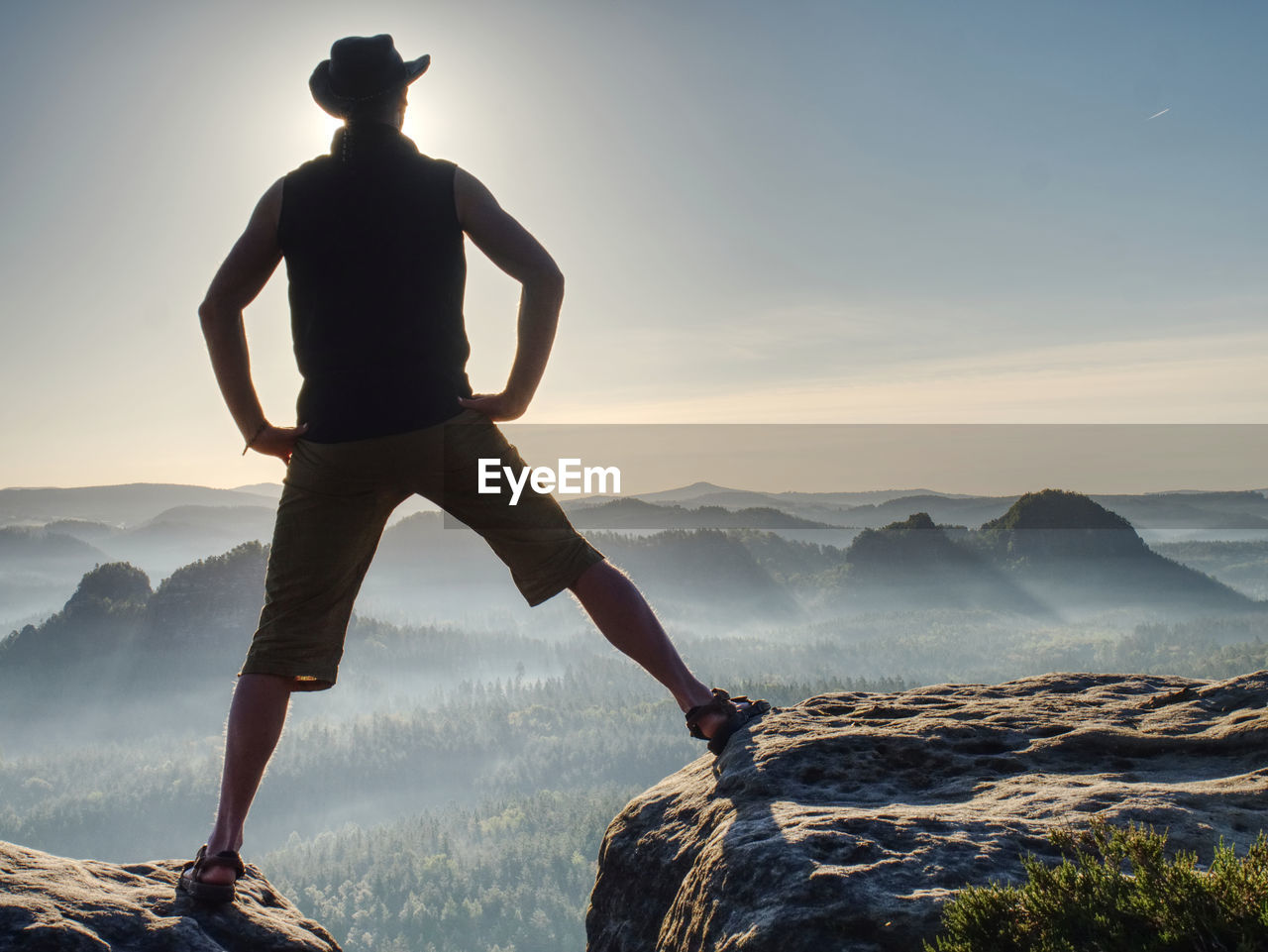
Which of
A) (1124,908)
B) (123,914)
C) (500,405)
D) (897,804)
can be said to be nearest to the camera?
(1124,908)

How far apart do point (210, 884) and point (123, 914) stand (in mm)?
388

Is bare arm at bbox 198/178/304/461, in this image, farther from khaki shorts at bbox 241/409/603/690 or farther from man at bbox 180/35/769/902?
khaki shorts at bbox 241/409/603/690

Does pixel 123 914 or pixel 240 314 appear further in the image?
pixel 240 314

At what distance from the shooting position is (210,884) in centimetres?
380

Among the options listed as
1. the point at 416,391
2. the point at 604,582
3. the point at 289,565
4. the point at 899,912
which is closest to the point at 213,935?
the point at 289,565

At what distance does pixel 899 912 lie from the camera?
253cm

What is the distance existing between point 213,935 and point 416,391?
2.70m

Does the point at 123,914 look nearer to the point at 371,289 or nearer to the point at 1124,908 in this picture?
the point at 371,289

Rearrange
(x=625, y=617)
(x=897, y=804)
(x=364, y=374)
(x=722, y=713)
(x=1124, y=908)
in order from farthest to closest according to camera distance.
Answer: (x=722, y=713) < (x=625, y=617) < (x=364, y=374) < (x=897, y=804) < (x=1124, y=908)

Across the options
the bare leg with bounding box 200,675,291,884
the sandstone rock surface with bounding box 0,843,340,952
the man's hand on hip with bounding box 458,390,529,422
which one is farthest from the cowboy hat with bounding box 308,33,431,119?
the sandstone rock surface with bounding box 0,843,340,952

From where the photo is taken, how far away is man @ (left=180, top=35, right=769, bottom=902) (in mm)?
4000

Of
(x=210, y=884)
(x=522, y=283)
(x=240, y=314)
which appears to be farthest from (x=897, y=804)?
(x=240, y=314)

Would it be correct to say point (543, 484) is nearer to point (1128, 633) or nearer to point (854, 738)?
point (854, 738)

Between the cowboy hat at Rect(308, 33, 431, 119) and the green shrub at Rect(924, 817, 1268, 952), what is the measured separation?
14.6 feet
